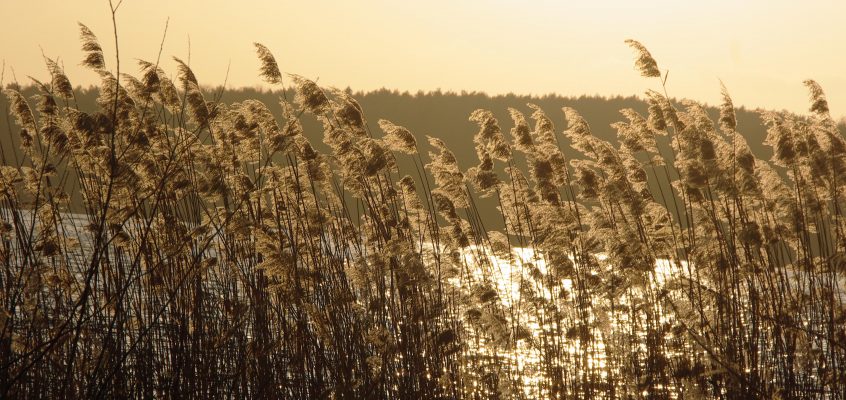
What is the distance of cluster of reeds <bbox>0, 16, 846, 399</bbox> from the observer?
4855 millimetres

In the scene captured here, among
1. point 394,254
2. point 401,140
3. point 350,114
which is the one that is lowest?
point 394,254

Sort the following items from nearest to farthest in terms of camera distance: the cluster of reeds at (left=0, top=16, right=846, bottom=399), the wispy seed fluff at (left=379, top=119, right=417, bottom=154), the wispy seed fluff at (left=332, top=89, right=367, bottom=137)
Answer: the cluster of reeds at (left=0, top=16, right=846, bottom=399), the wispy seed fluff at (left=332, top=89, right=367, bottom=137), the wispy seed fluff at (left=379, top=119, right=417, bottom=154)

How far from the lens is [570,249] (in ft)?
20.5

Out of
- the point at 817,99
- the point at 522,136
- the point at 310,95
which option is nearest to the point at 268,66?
the point at 310,95

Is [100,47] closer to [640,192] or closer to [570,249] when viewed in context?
[570,249]

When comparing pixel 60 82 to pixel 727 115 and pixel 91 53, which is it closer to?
pixel 91 53

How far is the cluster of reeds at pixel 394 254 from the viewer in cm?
486

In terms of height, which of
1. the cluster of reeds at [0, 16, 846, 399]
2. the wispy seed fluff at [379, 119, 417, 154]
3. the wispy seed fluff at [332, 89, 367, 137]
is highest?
the wispy seed fluff at [332, 89, 367, 137]

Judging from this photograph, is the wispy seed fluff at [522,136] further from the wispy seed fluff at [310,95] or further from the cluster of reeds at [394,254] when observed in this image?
the wispy seed fluff at [310,95]

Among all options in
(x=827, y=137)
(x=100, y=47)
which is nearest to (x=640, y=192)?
(x=827, y=137)

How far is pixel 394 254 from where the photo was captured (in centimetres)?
505

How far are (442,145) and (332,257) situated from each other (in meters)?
1.31

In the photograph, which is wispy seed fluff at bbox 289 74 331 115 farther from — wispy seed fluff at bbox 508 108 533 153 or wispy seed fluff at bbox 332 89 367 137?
wispy seed fluff at bbox 508 108 533 153

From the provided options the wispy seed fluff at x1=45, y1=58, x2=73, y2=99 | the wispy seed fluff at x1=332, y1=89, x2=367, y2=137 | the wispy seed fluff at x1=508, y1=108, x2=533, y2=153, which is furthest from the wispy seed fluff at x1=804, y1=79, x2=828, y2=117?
the wispy seed fluff at x1=45, y1=58, x2=73, y2=99
